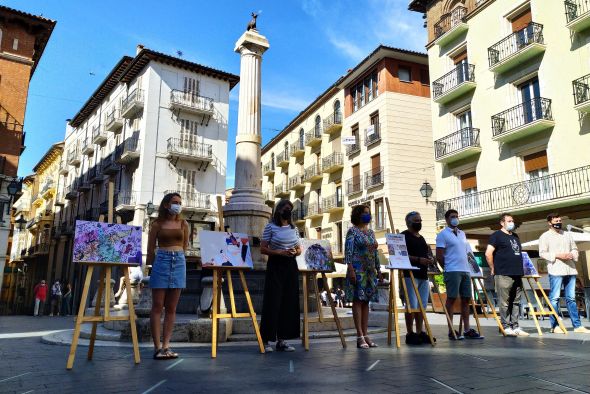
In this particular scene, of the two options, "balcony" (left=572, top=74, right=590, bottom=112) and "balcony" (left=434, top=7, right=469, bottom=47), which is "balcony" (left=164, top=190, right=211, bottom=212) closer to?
"balcony" (left=434, top=7, right=469, bottom=47)

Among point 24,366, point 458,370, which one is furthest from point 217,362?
point 458,370

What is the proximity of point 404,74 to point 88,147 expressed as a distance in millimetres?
26682

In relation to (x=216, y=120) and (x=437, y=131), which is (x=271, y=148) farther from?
(x=437, y=131)

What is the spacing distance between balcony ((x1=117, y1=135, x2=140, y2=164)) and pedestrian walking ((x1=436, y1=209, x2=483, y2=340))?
26.8m

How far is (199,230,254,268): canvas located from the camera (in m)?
5.82

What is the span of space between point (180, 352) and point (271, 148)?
4248cm

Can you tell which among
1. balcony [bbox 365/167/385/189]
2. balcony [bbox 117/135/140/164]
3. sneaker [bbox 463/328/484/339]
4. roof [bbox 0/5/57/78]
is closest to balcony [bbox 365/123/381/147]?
balcony [bbox 365/167/385/189]

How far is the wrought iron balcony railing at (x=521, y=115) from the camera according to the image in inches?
743

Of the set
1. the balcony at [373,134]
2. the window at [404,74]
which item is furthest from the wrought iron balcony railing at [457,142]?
the window at [404,74]

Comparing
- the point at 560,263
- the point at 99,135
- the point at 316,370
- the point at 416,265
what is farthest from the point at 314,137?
the point at 316,370

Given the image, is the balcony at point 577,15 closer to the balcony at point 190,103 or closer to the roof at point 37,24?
the balcony at point 190,103

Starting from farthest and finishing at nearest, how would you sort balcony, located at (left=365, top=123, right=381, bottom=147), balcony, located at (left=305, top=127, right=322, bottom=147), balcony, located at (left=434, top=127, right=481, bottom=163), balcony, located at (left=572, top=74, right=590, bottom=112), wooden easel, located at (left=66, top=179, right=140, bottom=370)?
1. balcony, located at (left=305, top=127, right=322, bottom=147)
2. balcony, located at (left=365, top=123, right=381, bottom=147)
3. balcony, located at (left=434, top=127, right=481, bottom=163)
4. balcony, located at (left=572, top=74, right=590, bottom=112)
5. wooden easel, located at (left=66, top=179, right=140, bottom=370)

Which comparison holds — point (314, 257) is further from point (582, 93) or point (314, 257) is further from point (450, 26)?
point (450, 26)

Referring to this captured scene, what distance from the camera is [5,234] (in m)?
21.7
